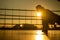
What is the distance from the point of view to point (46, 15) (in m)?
5.06

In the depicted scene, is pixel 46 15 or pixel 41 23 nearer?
pixel 46 15

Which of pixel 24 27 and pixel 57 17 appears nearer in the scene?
pixel 57 17

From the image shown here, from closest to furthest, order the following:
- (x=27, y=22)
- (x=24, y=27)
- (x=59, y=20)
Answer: (x=59, y=20) < (x=24, y=27) < (x=27, y=22)

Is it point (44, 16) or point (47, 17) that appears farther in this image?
point (44, 16)

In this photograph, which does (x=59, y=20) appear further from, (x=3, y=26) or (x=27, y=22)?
(x=3, y=26)

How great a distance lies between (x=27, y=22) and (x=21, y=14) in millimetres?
370

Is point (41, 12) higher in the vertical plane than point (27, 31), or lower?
higher

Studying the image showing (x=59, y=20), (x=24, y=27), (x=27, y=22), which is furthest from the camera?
(x=27, y=22)

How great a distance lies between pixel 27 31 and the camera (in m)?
5.47

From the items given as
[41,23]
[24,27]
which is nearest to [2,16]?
[24,27]

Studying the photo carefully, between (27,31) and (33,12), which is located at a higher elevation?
(33,12)

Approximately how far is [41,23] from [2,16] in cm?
132

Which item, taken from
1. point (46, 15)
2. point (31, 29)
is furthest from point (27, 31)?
point (46, 15)

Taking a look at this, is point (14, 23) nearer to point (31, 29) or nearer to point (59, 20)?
point (31, 29)
